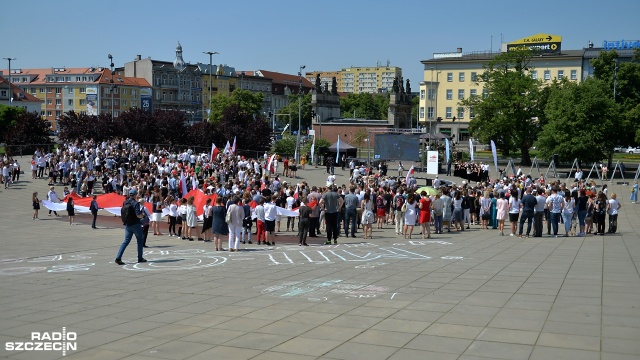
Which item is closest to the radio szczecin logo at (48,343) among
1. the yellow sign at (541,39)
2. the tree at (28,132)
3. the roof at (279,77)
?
the tree at (28,132)

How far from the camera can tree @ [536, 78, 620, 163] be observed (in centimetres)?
5525

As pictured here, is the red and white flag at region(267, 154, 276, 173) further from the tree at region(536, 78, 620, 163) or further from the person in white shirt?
the tree at region(536, 78, 620, 163)

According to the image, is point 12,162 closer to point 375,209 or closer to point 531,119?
point 375,209

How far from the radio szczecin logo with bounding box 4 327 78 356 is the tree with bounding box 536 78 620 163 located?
52057 mm

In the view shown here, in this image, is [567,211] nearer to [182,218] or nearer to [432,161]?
[182,218]

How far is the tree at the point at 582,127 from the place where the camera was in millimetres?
55250

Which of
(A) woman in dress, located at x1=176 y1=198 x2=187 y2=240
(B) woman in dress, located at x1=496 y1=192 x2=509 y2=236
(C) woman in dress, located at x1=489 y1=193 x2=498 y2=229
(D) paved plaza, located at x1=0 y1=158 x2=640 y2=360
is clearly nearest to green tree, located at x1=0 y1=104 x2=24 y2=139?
(A) woman in dress, located at x1=176 y1=198 x2=187 y2=240

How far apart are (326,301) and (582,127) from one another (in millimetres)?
49900

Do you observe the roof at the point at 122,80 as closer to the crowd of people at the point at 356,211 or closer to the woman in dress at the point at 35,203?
the crowd of people at the point at 356,211

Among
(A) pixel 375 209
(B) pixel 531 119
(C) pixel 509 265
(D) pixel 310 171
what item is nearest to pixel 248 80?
(B) pixel 531 119

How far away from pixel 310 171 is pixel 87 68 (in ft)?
312

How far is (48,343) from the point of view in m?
8.88

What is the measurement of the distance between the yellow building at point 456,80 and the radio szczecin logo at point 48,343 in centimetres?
9731

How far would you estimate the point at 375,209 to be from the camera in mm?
25453
